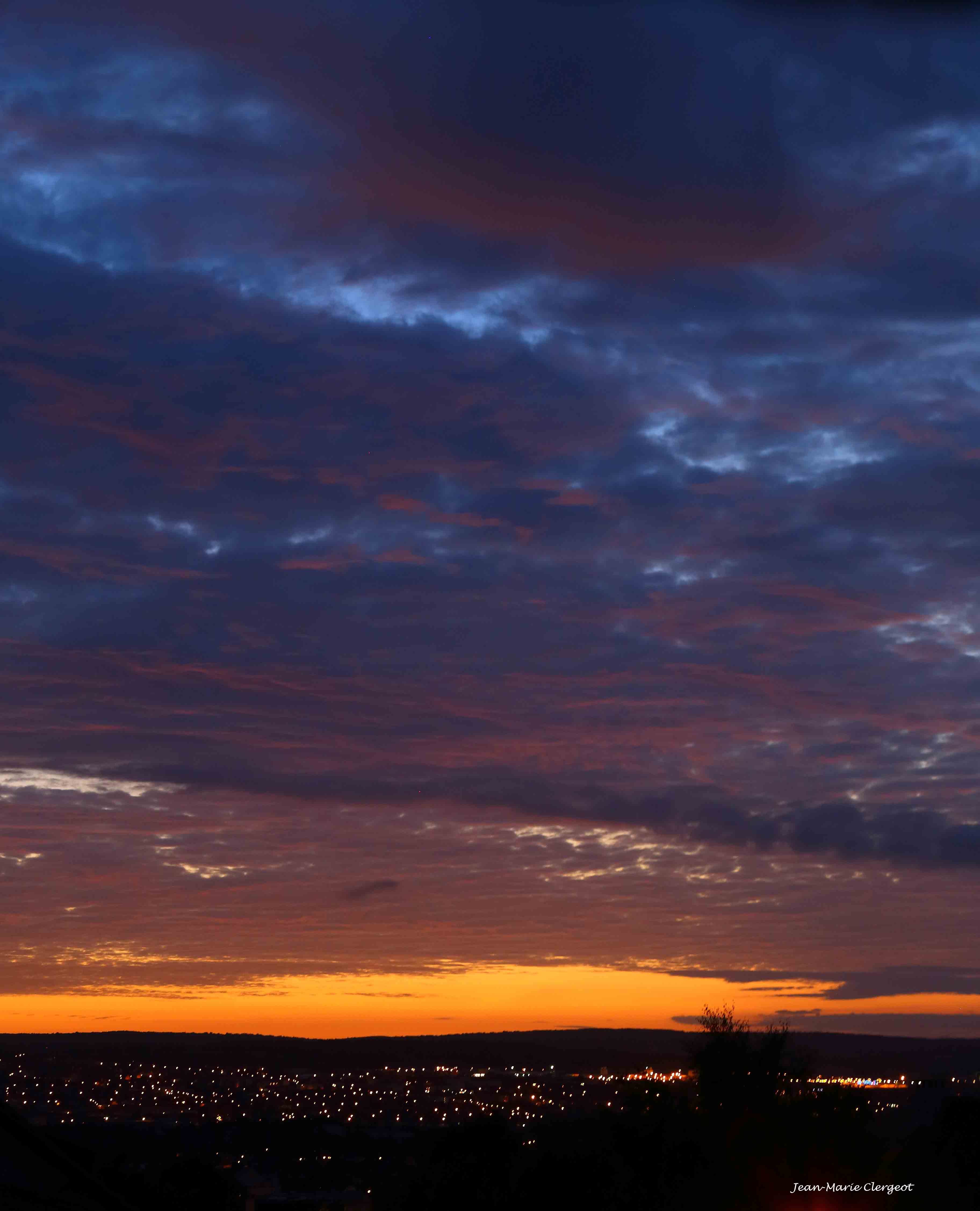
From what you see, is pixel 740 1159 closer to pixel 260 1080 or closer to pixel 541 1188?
pixel 541 1188

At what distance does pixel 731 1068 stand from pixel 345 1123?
44711 millimetres

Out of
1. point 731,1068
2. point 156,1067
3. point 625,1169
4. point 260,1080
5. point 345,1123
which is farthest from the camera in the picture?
point 260,1080

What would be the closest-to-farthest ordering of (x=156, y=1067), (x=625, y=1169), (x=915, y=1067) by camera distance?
(x=625, y=1169)
(x=915, y=1067)
(x=156, y=1067)

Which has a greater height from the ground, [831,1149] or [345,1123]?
[831,1149]

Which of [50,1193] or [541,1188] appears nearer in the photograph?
[50,1193]

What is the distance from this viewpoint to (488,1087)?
126500 millimetres

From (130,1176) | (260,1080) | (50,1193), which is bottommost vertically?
(260,1080)

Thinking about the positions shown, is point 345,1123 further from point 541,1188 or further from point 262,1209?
point 262,1209

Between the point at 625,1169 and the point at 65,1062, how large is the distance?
2906 inches

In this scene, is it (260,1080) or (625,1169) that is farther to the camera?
(260,1080)

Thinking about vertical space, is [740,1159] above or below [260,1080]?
above

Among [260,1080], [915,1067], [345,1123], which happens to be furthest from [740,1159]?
[260,1080]

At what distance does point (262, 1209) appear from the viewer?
16.9m

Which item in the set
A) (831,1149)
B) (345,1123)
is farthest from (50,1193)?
(345,1123)
